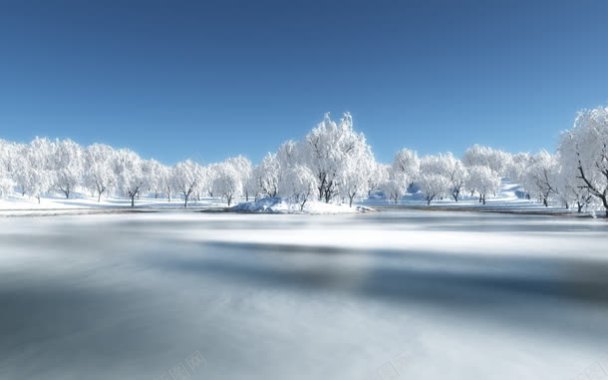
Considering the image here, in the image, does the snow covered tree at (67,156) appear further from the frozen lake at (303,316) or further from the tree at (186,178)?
the frozen lake at (303,316)

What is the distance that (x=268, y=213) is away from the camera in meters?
63.5

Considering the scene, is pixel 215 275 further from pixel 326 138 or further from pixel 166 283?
pixel 326 138

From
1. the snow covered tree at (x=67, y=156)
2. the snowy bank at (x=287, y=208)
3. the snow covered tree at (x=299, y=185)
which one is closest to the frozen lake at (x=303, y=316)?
the snowy bank at (x=287, y=208)

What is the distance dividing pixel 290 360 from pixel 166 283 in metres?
7.04

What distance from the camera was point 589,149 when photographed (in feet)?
150

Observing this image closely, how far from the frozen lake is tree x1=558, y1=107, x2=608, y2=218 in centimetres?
3242

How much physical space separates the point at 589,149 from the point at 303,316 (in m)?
46.9

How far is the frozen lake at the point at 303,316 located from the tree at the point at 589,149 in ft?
106

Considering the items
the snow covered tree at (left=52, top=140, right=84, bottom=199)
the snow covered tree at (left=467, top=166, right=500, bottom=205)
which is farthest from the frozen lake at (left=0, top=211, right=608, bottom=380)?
the snow covered tree at (left=52, top=140, right=84, bottom=199)

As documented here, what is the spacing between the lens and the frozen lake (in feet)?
21.8

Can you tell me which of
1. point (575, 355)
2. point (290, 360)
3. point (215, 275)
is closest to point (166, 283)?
point (215, 275)

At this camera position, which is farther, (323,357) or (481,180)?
(481,180)

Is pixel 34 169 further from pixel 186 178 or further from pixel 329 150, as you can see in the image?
pixel 329 150

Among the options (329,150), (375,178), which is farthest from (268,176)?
(375,178)
